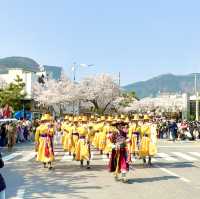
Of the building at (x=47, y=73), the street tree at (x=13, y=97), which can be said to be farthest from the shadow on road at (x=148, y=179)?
the building at (x=47, y=73)

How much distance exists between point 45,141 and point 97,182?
Answer: 3.76 meters

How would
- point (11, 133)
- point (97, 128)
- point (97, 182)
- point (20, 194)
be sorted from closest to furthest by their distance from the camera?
1. point (20, 194)
2. point (97, 182)
3. point (97, 128)
4. point (11, 133)

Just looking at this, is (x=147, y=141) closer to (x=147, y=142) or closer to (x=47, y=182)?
(x=147, y=142)

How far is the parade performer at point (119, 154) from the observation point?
14.3 meters

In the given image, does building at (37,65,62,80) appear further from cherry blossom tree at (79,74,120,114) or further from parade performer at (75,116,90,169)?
parade performer at (75,116,90,169)

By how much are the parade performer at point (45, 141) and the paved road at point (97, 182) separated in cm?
42

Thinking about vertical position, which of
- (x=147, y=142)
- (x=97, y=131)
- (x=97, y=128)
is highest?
(x=97, y=128)

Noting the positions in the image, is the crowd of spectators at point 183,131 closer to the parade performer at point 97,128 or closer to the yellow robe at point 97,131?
the yellow robe at point 97,131

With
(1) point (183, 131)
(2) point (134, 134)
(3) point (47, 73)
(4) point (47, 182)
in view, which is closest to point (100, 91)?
(3) point (47, 73)

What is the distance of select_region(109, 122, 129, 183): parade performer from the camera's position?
14.3 meters

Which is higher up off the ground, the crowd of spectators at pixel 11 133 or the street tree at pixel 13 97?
the street tree at pixel 13 97

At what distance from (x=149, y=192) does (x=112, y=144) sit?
2.66 meters

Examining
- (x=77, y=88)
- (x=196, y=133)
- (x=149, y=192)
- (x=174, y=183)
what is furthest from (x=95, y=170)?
(x=77, y=88)

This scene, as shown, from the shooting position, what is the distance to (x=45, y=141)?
56.7 feet
